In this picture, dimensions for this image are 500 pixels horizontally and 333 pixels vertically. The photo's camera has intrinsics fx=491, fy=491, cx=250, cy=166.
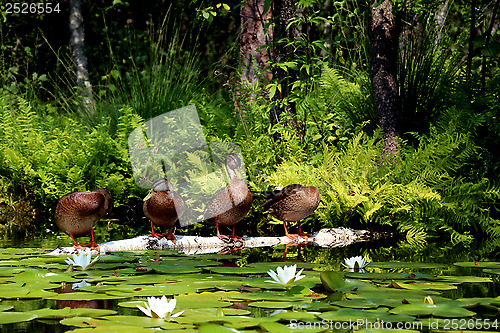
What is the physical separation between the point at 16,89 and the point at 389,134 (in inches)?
280

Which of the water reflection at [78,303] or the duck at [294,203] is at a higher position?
the duck at [294,203]


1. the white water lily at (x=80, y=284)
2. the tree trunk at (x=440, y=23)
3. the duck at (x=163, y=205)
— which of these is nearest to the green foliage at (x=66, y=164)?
the duck at (x=163, y=205)

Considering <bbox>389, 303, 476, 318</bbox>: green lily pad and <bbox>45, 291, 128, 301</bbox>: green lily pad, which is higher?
<bbox>45, 291, 128, 301</bbox>: green lily pad

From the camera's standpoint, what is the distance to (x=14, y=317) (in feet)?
5.55

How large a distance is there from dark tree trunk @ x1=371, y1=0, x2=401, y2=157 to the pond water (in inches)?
97.0

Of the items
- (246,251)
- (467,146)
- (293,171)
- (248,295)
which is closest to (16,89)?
(293,171)

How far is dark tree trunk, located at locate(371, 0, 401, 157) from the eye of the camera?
18.2 feet

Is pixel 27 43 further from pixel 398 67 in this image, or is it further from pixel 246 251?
pixel 246 251

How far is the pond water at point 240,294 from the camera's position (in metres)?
1.68

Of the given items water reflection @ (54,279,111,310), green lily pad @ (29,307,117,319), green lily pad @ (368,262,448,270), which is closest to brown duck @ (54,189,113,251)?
water reflection @ (54,279,111,310)

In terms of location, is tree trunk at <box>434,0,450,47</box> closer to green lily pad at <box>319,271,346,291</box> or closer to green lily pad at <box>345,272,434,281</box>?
green lily pad at <box>345,272,434,281</box>

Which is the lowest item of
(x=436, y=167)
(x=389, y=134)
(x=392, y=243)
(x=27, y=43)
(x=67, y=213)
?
Result: (x=392, y=243)

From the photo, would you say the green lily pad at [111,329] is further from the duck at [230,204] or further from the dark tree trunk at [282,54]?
the dark tree trunk at [282,54]

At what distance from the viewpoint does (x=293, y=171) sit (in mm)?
4895
